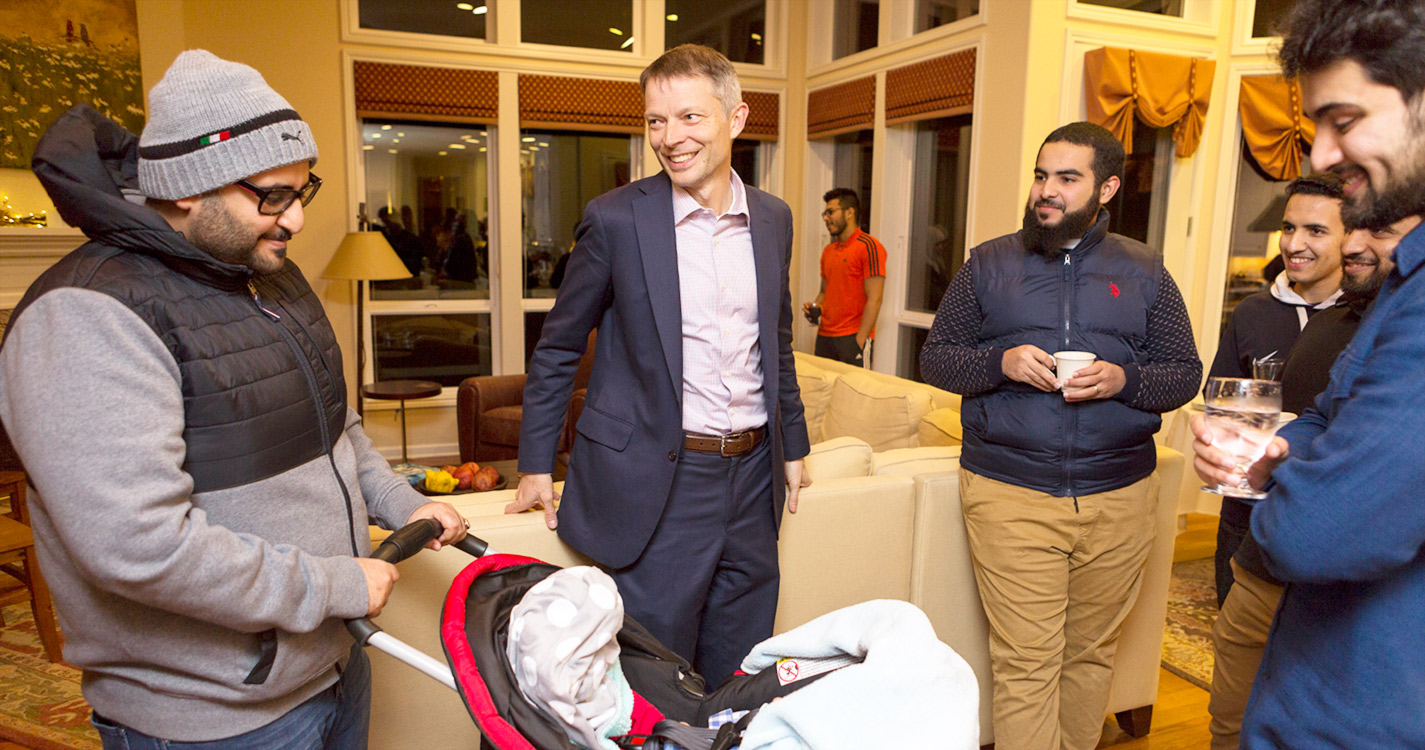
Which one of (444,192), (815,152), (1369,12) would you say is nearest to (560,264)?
(444,192)

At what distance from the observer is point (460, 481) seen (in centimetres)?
347

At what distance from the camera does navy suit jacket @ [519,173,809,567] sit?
1709 millimetres

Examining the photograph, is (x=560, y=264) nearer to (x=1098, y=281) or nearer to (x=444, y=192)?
(x=444, y=192)

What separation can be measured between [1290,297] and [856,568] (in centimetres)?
148

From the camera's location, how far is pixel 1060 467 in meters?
1.97

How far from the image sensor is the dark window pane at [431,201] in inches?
234

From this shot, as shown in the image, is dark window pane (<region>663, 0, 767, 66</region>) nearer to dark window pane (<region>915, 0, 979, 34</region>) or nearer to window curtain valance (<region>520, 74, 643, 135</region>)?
window curtain valance (<region>520, 74, 643, 135</region>)

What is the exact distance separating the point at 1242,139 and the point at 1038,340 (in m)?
4.12

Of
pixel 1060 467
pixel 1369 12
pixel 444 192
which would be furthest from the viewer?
pixel 444 192

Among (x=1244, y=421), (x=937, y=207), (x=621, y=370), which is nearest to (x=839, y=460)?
(x=621, y=370)

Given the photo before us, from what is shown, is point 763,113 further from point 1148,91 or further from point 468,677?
point 468,677

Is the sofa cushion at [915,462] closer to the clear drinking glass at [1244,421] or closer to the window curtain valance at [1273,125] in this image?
the clear drinking glass at [1244,421]

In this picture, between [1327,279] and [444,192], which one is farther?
[444,192]

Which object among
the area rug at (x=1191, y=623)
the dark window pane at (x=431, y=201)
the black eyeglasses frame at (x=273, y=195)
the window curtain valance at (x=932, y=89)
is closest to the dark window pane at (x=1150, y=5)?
the window curtain valance at (x=932, y=89)
